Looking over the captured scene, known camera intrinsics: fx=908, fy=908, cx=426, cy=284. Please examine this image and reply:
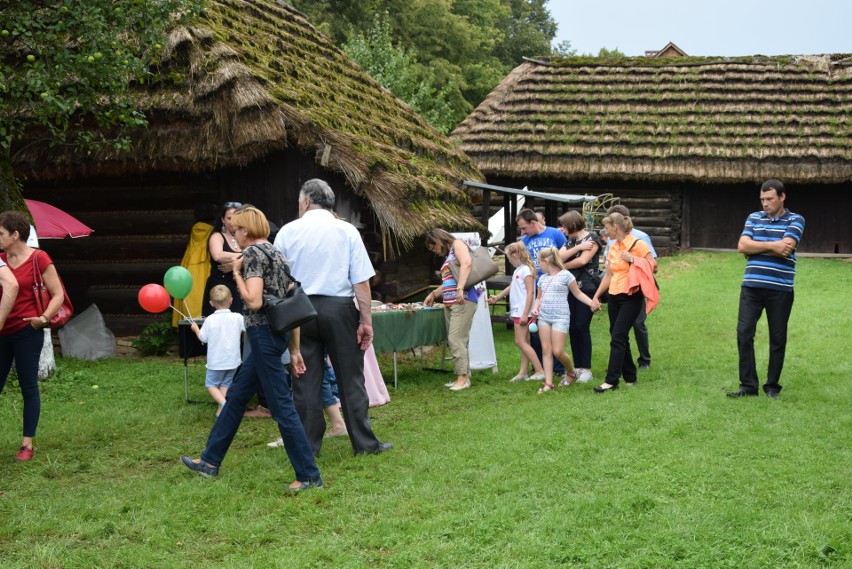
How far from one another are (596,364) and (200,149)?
496 cm

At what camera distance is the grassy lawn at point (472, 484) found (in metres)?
4.18

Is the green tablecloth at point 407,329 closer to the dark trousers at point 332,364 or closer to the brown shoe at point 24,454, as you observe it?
the dark trousers at point 332,364

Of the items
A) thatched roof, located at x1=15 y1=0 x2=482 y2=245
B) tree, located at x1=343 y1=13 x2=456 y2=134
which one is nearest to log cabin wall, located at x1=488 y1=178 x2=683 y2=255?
tree, located at x1=343 y1=13 x2=456 y2=134

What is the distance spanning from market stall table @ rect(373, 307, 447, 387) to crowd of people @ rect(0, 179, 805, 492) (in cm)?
20

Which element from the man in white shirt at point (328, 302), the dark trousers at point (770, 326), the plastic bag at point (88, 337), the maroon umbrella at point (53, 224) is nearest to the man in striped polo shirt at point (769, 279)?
the dark trousers at point (770, 326)

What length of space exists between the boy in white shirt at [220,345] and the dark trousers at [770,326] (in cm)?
412

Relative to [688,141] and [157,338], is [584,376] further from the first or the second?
[688,141]

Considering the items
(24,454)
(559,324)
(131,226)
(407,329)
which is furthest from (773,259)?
(131,226)

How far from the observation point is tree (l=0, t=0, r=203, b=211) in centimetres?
795

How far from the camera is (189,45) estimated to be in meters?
10.1

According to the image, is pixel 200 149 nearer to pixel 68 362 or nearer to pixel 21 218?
pixel 68 362

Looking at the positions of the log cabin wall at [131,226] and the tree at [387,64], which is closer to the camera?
the log cabin wall at [131,226]

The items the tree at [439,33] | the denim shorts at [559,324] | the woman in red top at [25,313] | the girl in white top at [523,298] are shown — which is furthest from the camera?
the tree at [439,33]

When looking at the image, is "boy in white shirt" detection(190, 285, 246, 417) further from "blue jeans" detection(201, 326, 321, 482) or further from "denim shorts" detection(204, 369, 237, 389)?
"blue jeans" detection(201, 326, 321, 482)
